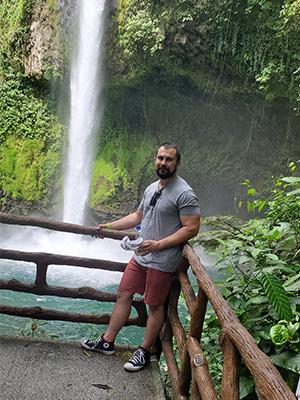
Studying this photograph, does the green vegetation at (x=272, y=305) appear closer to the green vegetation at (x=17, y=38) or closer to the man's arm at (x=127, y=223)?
the man's arm at (x=127, y=223)

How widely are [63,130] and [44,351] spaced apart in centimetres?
1013

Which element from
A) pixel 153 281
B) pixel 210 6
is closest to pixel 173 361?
pixel 153 281

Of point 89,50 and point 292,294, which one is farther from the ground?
point 89,50

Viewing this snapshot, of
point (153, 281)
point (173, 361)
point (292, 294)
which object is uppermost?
point (292, 294)

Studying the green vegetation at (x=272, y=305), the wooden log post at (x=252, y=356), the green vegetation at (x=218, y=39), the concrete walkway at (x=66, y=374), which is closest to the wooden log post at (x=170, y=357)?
the concrete walkway at (x=66, y=374)

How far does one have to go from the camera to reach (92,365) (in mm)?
2234

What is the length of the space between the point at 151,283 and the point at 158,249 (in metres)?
0.27

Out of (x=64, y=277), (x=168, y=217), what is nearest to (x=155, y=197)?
(x=168, y=217)

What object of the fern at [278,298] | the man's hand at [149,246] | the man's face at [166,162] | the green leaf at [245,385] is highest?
the man's face at [166,162]

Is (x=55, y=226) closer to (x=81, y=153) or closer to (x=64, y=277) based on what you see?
(x=64, y=277)

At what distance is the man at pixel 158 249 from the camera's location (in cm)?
220

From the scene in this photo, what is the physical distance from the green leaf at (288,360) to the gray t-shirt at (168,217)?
1.01 meters

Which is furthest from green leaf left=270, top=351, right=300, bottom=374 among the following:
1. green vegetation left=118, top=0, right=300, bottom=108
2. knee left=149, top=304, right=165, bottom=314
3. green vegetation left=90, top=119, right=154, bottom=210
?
green vegetation left=90, top=119, right=154, bottom=210

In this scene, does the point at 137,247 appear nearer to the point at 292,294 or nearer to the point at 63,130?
the point at 292,294
